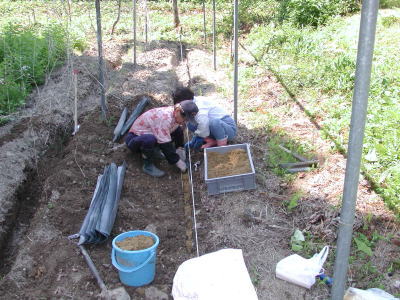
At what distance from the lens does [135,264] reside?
3.30 metres

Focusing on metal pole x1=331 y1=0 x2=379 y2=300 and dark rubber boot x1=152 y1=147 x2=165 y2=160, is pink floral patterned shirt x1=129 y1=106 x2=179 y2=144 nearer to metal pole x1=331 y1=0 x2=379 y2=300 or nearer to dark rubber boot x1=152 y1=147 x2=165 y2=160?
dark rubber boot x1=152 y1=147 x2=165 y2=160

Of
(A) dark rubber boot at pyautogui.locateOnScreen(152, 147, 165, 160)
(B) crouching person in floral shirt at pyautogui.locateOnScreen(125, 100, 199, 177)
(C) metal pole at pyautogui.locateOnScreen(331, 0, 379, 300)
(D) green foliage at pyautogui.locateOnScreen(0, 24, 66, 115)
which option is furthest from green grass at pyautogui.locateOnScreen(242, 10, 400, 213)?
(D) green foliage at pyautogui.locateOnScreen(0, 24, 66, 115)

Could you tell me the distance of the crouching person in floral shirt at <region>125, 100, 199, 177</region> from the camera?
16.4 ft

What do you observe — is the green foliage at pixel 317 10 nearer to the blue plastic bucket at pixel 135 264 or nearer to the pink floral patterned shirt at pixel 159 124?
the pink floral patterned shirt at pixel 159 124

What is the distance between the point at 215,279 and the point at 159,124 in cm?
274

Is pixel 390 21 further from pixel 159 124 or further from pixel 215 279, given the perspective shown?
pixel 215 279

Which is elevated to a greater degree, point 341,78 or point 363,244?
point 341,78

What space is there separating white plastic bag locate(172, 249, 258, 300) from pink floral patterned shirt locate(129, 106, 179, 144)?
2397mm

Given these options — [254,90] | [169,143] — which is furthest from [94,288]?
[254,90]

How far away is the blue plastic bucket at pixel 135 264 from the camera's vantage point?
3232 millimetres

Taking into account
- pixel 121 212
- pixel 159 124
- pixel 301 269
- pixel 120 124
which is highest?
pixel 159 124

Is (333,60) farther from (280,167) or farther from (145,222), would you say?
(145,222)

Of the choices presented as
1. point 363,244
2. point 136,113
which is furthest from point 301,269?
point 136,113

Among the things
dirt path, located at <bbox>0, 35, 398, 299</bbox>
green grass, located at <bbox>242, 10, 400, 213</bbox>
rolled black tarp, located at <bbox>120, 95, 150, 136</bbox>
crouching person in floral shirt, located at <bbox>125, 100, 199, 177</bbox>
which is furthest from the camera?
rolled black tarp, located at <bbox>120, 95, 150, 136</bbox>
